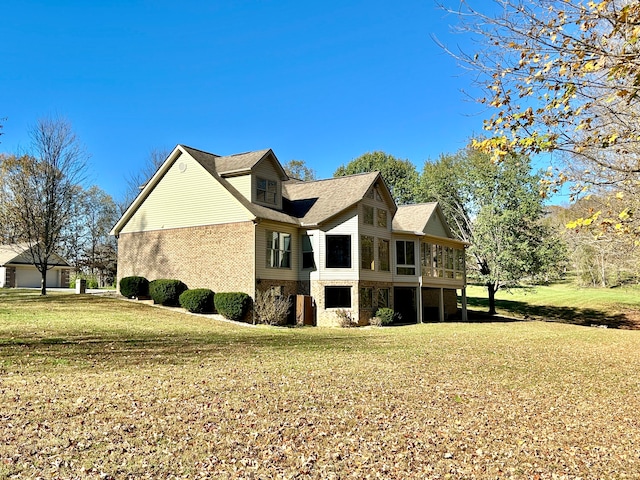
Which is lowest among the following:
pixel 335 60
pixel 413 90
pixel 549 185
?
pixel 549 185

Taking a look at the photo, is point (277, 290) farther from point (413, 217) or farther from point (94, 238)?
point (94, 238)

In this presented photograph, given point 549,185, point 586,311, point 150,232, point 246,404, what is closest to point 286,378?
point 246,404

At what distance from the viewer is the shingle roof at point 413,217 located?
29.4 meters

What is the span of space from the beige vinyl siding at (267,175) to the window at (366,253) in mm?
4757

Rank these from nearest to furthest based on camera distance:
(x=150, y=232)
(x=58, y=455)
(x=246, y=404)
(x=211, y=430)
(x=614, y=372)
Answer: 1. (x=58, y=455)
2. (x=211, y=430)
3. (x=246, y=404)
4. (x=614, y=372)
5. (x=150, y=232)

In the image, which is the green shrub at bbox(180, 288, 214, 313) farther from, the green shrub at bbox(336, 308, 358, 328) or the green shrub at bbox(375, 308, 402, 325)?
the green shrub at bbox(375, 308, 402, 325)

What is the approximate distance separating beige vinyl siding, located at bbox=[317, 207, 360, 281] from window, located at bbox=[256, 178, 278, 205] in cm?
322

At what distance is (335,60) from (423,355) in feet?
38.4

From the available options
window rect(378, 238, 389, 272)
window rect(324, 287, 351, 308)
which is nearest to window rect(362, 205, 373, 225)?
window rect(378, 238, 389, 272)

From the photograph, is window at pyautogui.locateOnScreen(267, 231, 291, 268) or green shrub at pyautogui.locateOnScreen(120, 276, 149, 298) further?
green shrub at pyautogui.locateOnScreen(120, 276, 149, 298)

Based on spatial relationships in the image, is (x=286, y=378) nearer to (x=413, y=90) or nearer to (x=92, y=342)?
(x=92, y=342)

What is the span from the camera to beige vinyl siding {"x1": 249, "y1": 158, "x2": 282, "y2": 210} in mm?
24781

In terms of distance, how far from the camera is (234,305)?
874 inches

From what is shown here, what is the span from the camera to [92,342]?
45.5ft
